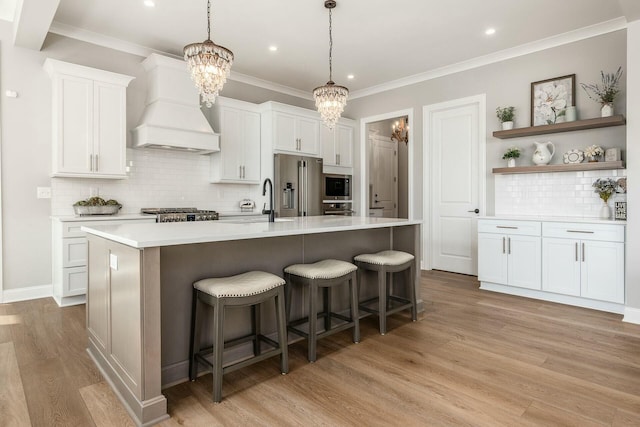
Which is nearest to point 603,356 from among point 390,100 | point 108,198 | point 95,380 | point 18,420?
point 95,380

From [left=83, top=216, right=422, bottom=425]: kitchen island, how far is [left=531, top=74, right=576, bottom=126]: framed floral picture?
9.44 feet

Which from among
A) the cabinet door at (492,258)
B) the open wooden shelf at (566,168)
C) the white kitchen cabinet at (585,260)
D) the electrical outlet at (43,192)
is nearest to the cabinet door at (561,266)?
the white kitchen cabinet at (585,260)

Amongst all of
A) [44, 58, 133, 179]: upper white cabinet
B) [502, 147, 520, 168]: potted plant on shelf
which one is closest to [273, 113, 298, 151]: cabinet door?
[44, 58, 133, 179]: upper white cabinet

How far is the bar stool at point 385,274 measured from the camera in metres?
2.99

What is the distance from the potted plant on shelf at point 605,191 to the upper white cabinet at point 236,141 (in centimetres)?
424

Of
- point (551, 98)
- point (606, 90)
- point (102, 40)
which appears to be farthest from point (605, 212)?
point (102, 40)

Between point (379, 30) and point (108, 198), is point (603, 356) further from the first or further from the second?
point (108, 198)

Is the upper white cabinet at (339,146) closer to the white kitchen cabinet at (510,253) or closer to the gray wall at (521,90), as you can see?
the gray wall at (521,90)

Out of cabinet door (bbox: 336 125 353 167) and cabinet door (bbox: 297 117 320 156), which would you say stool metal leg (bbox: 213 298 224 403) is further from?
cabinet door (bbox: 336 125 353 167)

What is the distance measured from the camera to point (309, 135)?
5.97 m

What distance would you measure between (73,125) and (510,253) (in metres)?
4.95

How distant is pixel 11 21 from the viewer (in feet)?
12.7

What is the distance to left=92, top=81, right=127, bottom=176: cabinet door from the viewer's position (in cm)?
403

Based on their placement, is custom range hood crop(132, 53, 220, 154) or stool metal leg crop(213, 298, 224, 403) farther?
custom range hood crop(132, 53, 220, 154)
